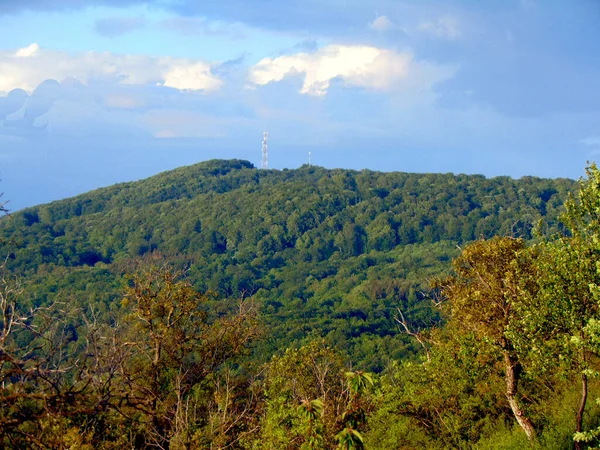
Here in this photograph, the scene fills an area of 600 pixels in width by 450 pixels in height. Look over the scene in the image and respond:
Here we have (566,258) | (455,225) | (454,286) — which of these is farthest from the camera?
(455,225)

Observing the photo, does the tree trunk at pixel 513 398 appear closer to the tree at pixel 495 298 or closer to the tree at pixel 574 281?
the tree at pixel 495 298

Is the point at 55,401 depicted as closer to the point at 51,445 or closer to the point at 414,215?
the point at 51,445

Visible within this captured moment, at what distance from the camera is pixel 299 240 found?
584ft

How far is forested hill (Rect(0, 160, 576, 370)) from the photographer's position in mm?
124750

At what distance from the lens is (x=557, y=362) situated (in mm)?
12844

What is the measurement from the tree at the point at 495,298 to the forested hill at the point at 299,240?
3414 inches

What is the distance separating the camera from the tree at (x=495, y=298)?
1650cm

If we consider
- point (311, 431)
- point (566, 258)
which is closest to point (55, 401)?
point (311, 431)

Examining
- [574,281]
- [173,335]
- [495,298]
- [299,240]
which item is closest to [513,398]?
[495,298]

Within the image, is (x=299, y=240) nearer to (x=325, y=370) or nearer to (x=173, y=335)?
(x=173, y=335)

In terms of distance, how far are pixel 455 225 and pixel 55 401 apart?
17069 centimetres

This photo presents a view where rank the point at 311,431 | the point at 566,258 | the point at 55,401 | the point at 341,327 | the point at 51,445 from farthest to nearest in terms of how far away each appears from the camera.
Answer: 1. the point at 341,327
2. the point at 566,258
3. the point at 51,445
4. the point at 311,431
5. the point at 55,401

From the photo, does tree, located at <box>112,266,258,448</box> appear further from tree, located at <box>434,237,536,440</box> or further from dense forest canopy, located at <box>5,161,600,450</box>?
tree, located at <box>434,237,536,440</box>

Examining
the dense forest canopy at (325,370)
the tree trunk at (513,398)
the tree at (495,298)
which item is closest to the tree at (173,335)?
the dense forest canopy at (325,370)
